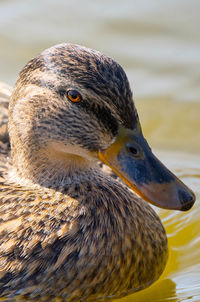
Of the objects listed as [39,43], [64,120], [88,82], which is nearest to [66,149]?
[64,120]

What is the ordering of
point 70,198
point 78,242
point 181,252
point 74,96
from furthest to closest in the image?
1. point 181,252
2. point 70,198
3. point 78,242
4. point 74,96

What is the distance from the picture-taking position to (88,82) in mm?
4613

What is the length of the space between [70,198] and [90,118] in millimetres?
700

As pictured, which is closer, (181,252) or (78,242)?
(78,242)

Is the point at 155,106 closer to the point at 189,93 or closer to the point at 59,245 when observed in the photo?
the point at 189,93

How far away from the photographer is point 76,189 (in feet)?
17.0

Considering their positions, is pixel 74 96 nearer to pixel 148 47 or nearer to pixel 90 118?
pixel 90 118

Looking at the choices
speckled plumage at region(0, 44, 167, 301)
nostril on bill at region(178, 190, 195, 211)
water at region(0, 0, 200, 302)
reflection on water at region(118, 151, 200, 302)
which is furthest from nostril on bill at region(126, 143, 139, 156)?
water at region(0, 0, 200, 302)

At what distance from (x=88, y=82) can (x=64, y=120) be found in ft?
1.16

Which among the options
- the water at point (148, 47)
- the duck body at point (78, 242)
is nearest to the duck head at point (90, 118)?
the duck body at point (78, 242)

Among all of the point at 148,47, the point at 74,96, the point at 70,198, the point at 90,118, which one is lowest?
the point at 70,198

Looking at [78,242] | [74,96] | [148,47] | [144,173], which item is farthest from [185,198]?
[148,47]

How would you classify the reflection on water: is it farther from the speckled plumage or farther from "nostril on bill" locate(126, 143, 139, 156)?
"nostril on bill" locate(126, 143, 139, 156)

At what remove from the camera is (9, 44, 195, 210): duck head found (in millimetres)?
4633
